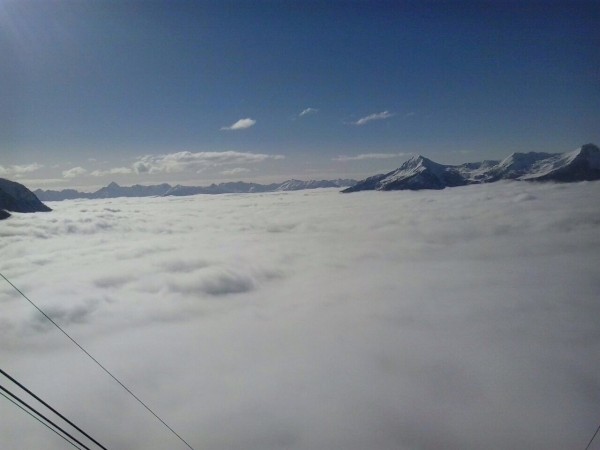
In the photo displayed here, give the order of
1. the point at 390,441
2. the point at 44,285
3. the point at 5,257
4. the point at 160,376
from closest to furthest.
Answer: the point at 390,441, the point at 160,376, the point at 44,285, the point at 5,257

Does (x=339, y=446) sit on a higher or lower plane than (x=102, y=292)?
lower

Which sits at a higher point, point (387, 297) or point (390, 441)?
point (387, 297)

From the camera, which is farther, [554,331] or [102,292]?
[102,292]

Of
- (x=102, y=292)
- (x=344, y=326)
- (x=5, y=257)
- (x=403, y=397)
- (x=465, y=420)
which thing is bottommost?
(x=465, y=420)

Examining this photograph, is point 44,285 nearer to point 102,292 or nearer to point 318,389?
point 102,292

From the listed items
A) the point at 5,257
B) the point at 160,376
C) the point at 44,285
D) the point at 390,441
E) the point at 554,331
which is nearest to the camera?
the point at 390,441

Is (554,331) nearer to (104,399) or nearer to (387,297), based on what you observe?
(387,297)

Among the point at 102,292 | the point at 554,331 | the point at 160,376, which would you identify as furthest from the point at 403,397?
the point at 102,292

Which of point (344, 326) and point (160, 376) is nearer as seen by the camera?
point (160, 376)

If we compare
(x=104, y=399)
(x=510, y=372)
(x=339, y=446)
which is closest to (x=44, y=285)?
(x=104, y=399)
